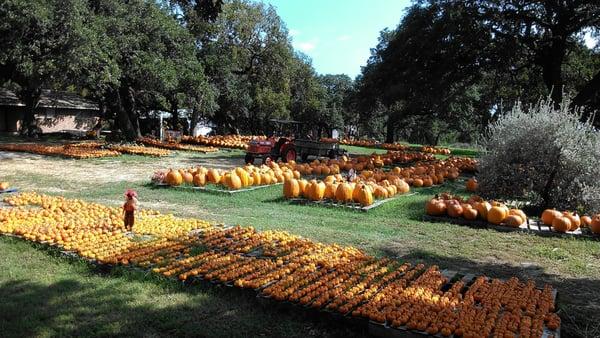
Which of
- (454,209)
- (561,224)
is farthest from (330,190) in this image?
(561,224)

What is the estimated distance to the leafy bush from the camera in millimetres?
10500

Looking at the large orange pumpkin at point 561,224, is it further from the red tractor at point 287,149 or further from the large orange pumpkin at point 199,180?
the red tractor at point 287,149

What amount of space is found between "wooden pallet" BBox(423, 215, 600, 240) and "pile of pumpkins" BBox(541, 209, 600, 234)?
8 cm

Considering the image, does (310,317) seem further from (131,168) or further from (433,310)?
(131,168)

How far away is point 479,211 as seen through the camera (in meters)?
9.69

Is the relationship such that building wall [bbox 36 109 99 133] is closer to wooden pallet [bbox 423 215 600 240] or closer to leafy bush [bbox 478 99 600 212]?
leafy bush [bbox 478 99 600 212]

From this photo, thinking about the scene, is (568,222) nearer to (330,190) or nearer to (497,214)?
(497,214)

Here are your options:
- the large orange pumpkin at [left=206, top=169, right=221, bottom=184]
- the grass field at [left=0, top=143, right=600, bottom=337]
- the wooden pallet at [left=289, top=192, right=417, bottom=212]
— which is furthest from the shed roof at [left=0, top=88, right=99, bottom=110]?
the wooden pallet at [left=289, top=192, right=417, bottom=212]

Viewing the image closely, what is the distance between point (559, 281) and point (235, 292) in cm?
401

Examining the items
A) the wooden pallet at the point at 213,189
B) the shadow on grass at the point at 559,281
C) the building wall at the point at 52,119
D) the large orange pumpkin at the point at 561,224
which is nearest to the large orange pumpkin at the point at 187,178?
the wooden pallet at the point at 213,189

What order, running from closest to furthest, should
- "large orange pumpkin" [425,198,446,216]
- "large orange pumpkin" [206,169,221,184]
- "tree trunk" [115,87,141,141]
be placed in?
"large orange pumpkin" [425,198,446,216], "large orange pumpkin" [206,169,221,184], "tree trunk" [115,87,141,141]

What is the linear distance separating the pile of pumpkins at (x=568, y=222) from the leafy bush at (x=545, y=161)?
4.41ft

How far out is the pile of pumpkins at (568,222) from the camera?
29.1 feet

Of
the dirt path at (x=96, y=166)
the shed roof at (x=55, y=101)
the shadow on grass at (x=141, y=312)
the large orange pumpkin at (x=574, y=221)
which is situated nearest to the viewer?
the shadow on grass at (x=141, y=312)
